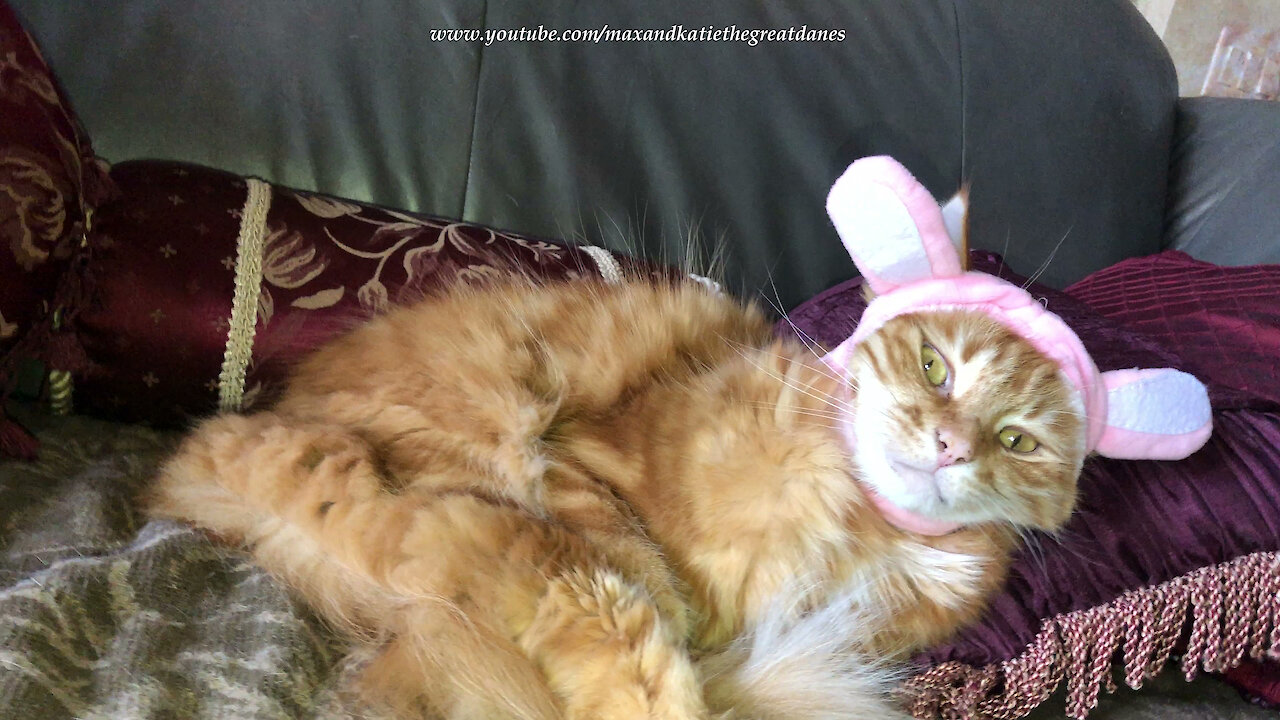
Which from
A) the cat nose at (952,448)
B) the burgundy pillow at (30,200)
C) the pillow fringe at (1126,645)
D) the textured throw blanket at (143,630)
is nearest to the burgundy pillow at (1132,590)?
the pillow fringe at (1126,645)

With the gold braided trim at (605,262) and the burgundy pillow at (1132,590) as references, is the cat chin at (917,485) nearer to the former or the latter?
the burgundy pillow at (1132,590)

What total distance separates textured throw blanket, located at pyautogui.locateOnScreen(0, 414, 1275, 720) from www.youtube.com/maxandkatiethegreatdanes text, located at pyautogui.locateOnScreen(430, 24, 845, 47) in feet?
3.22

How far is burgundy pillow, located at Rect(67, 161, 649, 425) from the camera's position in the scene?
3.41ft

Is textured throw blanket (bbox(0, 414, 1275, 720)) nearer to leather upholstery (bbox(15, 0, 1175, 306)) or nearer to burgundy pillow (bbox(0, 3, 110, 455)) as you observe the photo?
burgundy pillow (bbox(0, 3, 110, 455))

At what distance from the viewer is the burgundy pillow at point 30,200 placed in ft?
3.01

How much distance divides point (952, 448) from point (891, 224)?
24 cm

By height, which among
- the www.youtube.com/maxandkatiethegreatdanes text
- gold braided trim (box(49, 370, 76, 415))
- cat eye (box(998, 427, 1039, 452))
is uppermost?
the www.youtube.com/maxandkatiethegreatdanes text

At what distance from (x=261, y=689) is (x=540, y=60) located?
1.18m

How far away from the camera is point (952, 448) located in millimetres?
732

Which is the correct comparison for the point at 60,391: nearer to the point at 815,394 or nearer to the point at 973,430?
the point at 815,394

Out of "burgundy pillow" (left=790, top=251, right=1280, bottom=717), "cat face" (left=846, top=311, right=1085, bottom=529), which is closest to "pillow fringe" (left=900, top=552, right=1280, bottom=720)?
"burgundy pillow" (left=790, top=251, right=1280, bottom=717)

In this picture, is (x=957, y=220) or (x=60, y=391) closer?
(x=957, y=220)

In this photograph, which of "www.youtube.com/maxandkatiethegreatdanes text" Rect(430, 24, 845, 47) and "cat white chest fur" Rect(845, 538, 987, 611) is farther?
"www.youtube.com/maxandkatiethegreatdanes text" Rect(430, 24, 845, 47)

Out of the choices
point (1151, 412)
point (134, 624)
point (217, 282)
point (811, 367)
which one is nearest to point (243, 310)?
point (217, 282)
